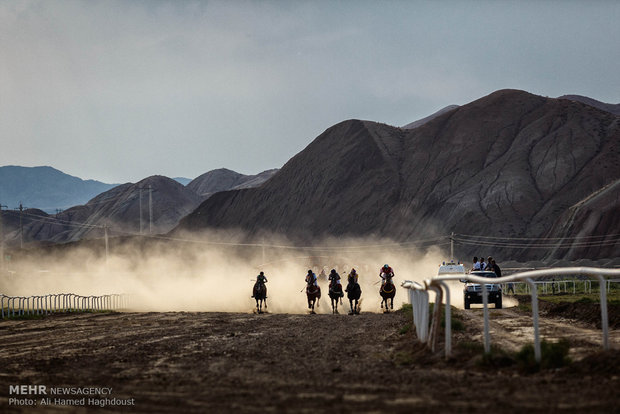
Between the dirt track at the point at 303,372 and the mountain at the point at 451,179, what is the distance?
66.9 meters

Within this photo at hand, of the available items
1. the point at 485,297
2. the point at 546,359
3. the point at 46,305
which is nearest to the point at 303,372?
the point at 485,297

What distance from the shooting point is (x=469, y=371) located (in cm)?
1155

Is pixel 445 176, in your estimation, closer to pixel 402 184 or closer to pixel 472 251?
pixel 402 184

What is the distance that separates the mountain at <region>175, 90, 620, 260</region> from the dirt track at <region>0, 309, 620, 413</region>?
66.9m

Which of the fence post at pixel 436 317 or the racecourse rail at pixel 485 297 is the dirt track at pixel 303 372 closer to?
the fence post at pixel 436 317

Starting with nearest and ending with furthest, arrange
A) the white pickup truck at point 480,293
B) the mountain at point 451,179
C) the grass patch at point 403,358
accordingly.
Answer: the grass patch at point 403,358 < the white pickup truck at point 480,293 < the mountain at point 451,179

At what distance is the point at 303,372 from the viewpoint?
490 inches

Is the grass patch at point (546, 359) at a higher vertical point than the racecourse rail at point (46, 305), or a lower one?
lower

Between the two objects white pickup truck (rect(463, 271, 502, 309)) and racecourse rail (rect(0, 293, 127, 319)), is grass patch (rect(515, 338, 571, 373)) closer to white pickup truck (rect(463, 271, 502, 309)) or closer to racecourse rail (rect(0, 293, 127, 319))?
white pickup truck (rect(463, 271, 502, 309))

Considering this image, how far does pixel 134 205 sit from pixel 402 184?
9737 centimetres

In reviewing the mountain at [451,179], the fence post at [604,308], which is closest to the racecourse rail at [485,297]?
the fence post at [604,308]

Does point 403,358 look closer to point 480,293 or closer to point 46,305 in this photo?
point 480,293

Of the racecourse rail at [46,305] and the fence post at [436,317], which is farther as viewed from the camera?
the racecourse rail at [46,305]

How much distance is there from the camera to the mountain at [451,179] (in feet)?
326
